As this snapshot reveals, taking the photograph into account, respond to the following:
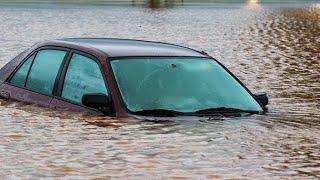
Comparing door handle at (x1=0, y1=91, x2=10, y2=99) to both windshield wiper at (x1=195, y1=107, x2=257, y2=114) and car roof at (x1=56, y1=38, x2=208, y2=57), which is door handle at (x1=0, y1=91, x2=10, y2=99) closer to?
car roof at (x1=56, y1=38, x2=208, y2=57)

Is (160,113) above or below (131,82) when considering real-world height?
below

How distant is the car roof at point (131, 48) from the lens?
32.3ft

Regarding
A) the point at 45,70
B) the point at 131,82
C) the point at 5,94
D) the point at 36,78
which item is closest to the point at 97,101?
the point at 131,82

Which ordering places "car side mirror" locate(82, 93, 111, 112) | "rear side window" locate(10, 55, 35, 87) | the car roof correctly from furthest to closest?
"rear side window" locate(10, 55, 35, 87)
the car roof
"car side mirror" locate(82, 93, 111, 112)

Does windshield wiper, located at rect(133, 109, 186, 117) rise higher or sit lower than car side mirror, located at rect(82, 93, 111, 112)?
lower

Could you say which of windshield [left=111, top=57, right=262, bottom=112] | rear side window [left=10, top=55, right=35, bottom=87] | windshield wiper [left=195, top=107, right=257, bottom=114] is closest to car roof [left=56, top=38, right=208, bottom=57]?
windshield [left=111, top=57, right=262, bottom=112]

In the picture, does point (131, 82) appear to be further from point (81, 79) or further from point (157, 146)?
point (157, 146)

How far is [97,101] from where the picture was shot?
914 cm

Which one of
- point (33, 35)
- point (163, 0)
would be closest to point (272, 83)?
point (33, 35)

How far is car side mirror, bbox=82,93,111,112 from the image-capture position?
9.14 metres

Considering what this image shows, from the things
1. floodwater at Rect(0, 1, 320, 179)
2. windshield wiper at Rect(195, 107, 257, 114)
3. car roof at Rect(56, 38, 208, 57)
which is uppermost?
car roof at Rect(56, 38, 208, 57)

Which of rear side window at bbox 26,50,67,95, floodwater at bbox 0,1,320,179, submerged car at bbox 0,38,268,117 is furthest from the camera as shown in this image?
rear side window at bbox 26,50,67,95

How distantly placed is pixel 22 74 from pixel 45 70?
61 centimetres

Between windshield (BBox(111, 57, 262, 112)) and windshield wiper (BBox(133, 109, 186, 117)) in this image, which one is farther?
windshield (BBox(111, 57, 262, 112))
